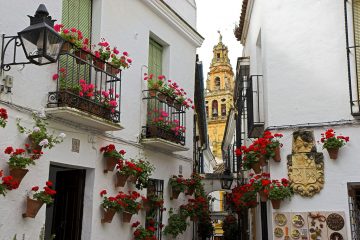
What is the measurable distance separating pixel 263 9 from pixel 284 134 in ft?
8.19

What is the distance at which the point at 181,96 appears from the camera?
10.2 m

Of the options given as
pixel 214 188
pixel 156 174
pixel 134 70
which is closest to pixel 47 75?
pixel 134 70

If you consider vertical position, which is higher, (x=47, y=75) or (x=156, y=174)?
(x=47, y=75)

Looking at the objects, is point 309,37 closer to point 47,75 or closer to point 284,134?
point 284,134

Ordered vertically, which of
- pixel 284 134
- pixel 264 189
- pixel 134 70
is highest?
pixel 134 70

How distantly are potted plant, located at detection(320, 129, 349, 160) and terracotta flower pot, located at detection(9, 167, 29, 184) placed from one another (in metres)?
4.77

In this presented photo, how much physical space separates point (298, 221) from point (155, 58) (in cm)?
470

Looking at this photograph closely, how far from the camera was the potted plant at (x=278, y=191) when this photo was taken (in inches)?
314

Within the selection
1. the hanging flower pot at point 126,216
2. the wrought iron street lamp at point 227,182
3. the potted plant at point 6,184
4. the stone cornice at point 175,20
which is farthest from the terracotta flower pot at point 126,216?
the wrought iron street lamp at point 227,182

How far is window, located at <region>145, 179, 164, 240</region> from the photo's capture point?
9406 mm

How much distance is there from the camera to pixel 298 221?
7.99 meters

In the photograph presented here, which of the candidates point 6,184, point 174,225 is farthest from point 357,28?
point 6,184

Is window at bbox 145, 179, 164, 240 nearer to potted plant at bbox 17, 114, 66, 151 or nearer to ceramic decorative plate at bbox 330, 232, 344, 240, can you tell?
potted plant at bbox 17, 114, 66, 151

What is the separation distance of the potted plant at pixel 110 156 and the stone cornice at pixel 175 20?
3.44 m
